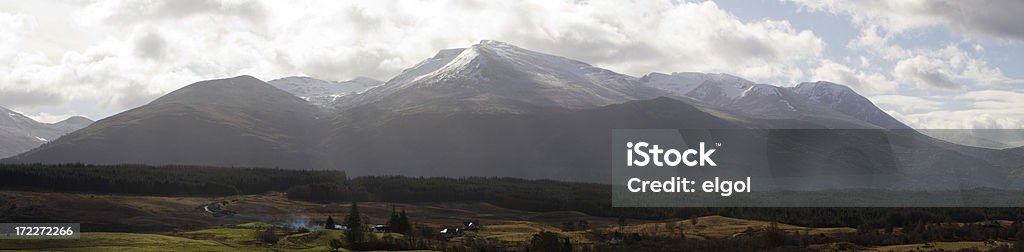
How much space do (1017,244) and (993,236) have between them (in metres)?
24.2

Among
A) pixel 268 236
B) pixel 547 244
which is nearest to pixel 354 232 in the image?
pixel 268 236

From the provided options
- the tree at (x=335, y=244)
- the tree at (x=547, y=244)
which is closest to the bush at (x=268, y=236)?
the tree at (x=335, y=244)

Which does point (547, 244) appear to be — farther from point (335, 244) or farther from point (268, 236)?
point (268, 236)

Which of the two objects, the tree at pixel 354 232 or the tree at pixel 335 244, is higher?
the tree at pixel 354 232

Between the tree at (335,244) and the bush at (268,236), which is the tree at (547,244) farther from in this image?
the bush at (268,236)

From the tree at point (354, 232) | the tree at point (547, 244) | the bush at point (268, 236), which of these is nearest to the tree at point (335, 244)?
the tree at point (354, 232)

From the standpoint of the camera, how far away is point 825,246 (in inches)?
6742

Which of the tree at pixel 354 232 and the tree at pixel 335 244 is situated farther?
the tree at pixel 354 232

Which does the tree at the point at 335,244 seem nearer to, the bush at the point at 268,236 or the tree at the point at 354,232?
the tree at the point at 354,232

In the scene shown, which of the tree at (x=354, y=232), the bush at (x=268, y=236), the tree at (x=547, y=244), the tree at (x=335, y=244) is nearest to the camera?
the tree at (x=335, y=244)

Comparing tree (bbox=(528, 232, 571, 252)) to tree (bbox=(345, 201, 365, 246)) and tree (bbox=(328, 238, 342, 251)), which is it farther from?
tree (bbox=(328, 238, 342, 251))

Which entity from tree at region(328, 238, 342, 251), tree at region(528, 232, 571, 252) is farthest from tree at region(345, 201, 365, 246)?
tree at region(528, 232, 571, 252)

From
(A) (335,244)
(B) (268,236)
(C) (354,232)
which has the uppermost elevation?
(C) (354,232)

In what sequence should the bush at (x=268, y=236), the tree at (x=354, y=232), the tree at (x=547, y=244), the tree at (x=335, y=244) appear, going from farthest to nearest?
the bush at (x=268, y=236), the tree at (x=354, y=232), the tree at (x=547, y=244), the tree at (x=335, y=244)
